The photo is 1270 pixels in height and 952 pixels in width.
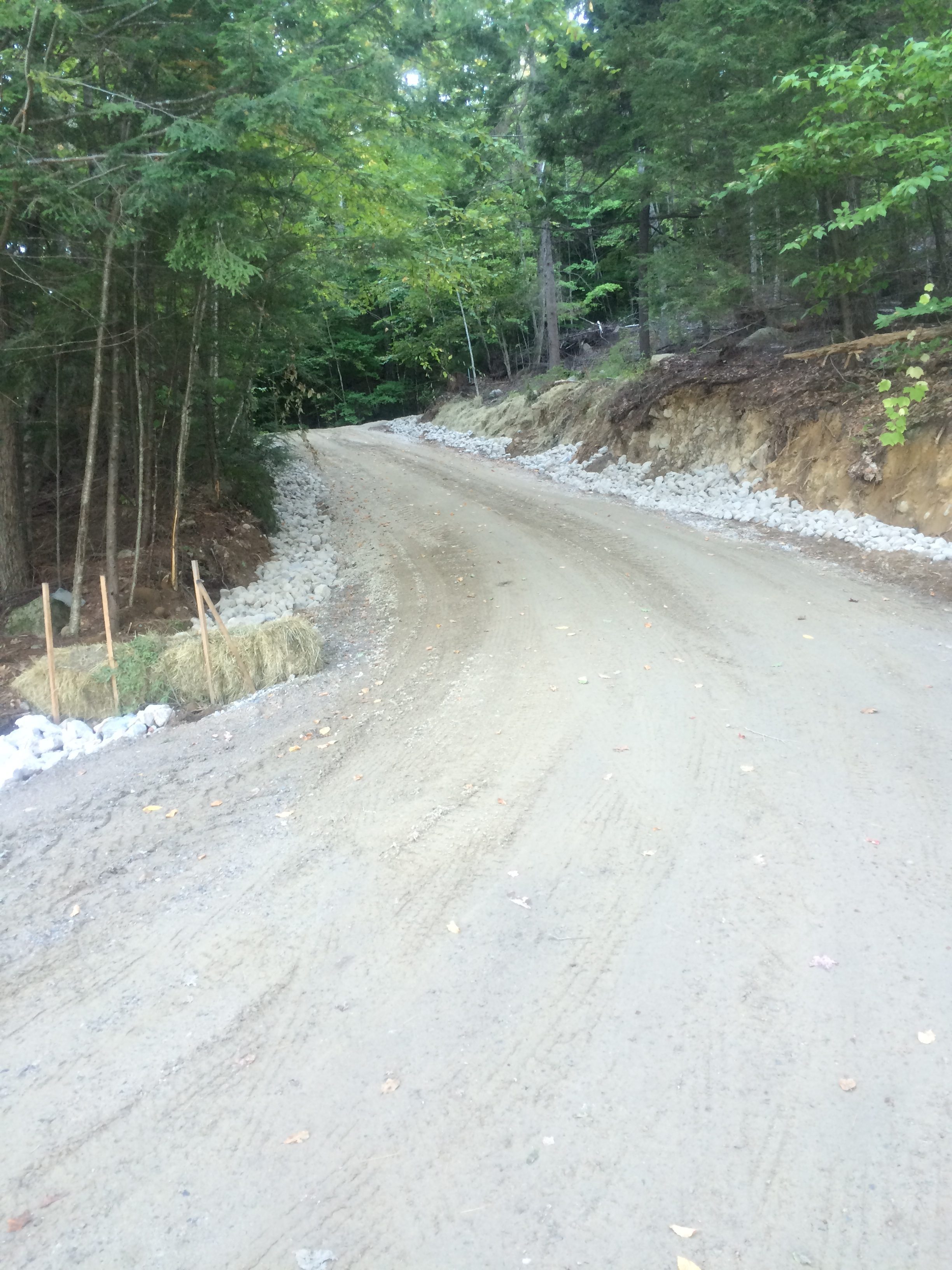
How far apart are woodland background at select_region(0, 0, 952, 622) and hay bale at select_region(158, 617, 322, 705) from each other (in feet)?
6.41

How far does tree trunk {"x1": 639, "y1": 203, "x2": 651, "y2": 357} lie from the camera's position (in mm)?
15312

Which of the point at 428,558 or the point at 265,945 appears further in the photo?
the point at 428,558

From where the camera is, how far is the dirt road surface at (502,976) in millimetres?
2406

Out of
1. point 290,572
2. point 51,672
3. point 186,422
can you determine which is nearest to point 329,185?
point 186,422

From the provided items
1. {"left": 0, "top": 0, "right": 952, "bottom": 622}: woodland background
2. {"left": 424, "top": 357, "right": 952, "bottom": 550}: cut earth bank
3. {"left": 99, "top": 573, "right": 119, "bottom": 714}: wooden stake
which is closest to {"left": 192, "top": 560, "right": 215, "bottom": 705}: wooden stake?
{"left": 99, "top": 573, "right": 119, "bottom": 714}: wooden stake

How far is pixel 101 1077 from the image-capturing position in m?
3.00

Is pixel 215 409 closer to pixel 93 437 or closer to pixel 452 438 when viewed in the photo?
pixel 93 437

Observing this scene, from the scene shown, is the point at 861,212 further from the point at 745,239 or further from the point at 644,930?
the point at 644,930

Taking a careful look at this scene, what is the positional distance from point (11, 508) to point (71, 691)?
352cm

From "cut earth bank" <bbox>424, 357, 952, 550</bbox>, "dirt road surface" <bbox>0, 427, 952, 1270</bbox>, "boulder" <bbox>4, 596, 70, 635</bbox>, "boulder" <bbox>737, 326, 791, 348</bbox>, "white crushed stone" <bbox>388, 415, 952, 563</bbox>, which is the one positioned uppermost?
"boulder" <bbox>737, 326, 791, 348</bbox>

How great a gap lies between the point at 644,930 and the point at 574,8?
16.7 m

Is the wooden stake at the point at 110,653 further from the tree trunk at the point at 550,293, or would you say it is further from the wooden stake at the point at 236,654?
the tree trunk at the point at 550,293

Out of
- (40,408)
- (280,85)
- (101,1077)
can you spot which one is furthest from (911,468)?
(40,408)

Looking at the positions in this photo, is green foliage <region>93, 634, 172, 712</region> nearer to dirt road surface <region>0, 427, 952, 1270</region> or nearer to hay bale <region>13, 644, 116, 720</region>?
hay bale <region>13, 644, 116, 720</region>
